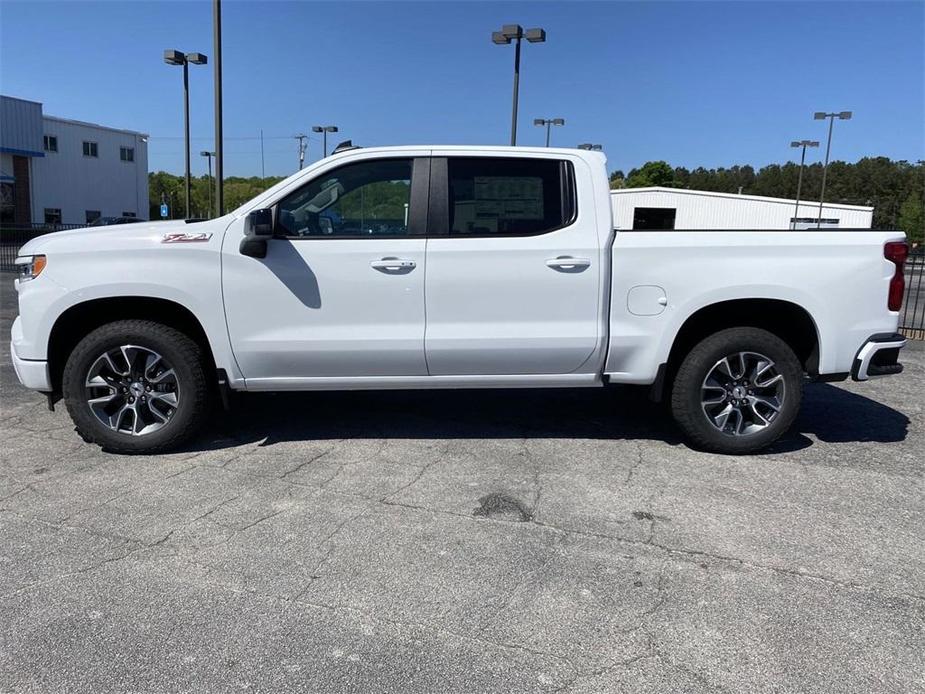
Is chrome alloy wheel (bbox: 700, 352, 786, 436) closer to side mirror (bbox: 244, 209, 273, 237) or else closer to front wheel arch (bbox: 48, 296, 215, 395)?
side mirror (bbox: 244, 209, 273, 237)

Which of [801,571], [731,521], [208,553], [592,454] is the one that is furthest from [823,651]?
[208,553]

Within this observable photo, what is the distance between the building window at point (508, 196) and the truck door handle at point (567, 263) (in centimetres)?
22

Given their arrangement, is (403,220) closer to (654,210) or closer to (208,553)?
(208,553)

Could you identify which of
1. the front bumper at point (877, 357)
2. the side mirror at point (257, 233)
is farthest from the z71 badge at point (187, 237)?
the front bumper at point (877, 357)

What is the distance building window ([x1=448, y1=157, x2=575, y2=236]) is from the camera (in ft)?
15.1

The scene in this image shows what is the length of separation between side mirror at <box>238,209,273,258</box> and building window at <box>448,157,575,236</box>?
46.1 inches

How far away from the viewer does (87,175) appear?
156 feet

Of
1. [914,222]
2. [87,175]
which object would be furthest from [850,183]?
[87,175]

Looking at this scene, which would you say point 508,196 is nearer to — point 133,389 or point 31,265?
point 133,389

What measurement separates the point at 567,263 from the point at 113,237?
2.95 metres

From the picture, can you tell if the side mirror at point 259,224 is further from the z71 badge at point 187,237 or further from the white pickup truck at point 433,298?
the z71 badge at point 187,237

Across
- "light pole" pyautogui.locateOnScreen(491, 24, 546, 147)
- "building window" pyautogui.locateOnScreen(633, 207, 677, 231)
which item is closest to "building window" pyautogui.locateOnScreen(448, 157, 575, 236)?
"light pole" pyautogui.locateOnScreen(491, 24, 546, 147)

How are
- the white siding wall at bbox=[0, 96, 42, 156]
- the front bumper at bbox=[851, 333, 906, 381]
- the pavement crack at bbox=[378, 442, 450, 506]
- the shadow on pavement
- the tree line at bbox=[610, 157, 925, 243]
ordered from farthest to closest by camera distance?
the tree line at bbox=[610, 157, 925, 243]
the white siding wall at bbox=[0, 96, 42, 156]
the shadow on pavement
the front bumper at bbox=[851, 333, 906, 381]
the pavement crack at bbox=[378, 442, 450, 506]

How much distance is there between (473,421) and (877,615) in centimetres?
318
